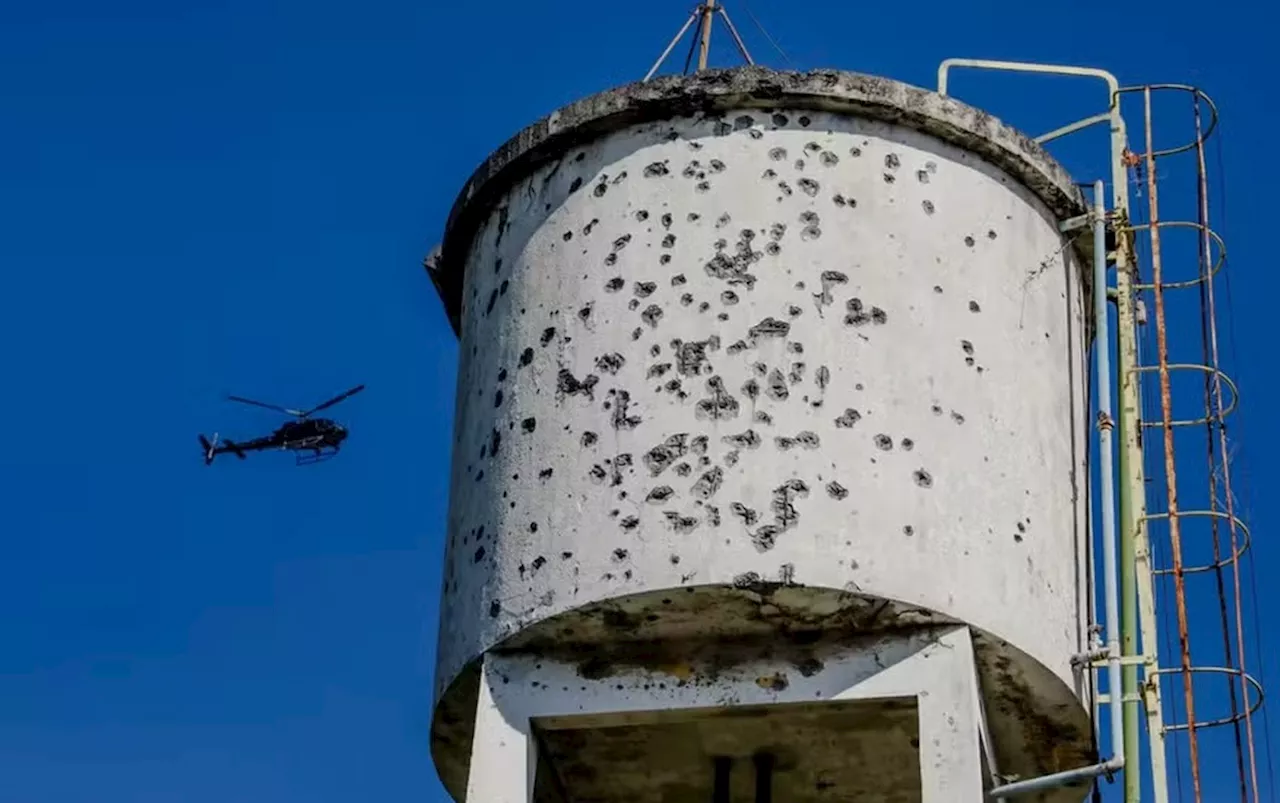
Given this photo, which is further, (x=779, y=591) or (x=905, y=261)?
(x=905, y=261)

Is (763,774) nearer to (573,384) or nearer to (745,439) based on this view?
(745,439)

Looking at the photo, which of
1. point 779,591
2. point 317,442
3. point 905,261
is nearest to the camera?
point 779,591

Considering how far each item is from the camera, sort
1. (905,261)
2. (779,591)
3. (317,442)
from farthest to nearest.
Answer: (317,442)
(905,261)
(779,591)

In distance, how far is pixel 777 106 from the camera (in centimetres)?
1104

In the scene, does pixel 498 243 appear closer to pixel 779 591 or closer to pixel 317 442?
pixel 779 591

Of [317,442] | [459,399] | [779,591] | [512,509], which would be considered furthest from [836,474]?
[317,442]

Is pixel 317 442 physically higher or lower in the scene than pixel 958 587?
higher

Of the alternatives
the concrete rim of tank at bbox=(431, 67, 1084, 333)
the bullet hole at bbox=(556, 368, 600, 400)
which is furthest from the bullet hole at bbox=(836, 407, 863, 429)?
the concrete rim of tank at bbox=(431, 67, 1084, 333)

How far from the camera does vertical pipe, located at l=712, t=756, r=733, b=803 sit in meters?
11.2

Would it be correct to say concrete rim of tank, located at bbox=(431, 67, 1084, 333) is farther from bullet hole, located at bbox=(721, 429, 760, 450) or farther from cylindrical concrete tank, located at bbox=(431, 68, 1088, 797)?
bullet hole, located at bbox=(721, 429, 760, 450)

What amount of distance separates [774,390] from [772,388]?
1 centimetres

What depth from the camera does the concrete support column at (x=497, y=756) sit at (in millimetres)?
10117

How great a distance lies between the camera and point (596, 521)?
33.9 ft

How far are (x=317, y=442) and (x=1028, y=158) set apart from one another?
31.1 metres
